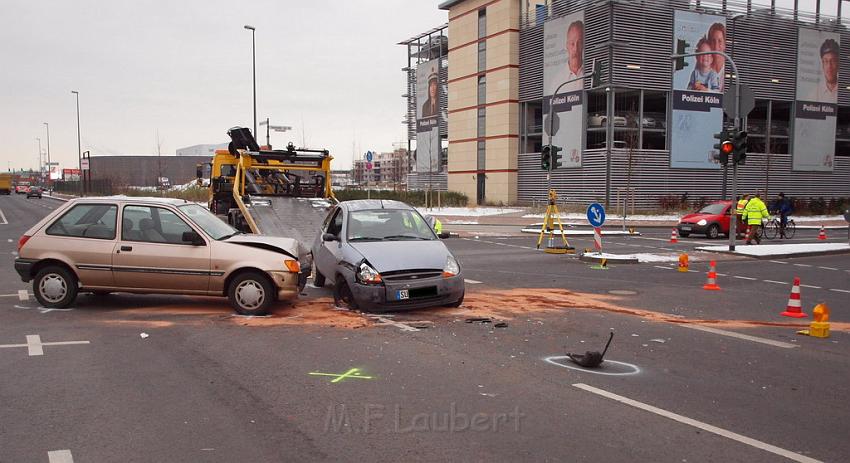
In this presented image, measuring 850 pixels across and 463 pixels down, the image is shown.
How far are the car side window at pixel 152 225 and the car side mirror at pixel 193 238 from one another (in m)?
0.16

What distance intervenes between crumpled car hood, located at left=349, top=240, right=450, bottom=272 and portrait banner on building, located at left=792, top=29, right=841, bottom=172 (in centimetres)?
4623

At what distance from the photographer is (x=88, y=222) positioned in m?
9.07

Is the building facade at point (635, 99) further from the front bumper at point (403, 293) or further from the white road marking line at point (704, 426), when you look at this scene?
the white road marking line at point (704, 426)

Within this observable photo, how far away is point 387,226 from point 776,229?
2187 cm

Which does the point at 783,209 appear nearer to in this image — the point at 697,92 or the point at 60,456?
the point at 697,92

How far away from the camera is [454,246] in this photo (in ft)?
67.5

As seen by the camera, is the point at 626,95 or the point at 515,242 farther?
the point at 626,95

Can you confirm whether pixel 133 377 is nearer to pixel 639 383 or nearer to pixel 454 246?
pixel 639 383

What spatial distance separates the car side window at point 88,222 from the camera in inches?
354

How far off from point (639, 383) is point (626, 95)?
40266 millimetres

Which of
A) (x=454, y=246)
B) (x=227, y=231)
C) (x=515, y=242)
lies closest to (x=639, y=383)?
(x=227, y=231)

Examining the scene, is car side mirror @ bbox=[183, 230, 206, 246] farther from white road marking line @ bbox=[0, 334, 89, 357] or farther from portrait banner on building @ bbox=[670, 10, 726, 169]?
portrait banner on building @ bbox=[670, 10, 726, 169]

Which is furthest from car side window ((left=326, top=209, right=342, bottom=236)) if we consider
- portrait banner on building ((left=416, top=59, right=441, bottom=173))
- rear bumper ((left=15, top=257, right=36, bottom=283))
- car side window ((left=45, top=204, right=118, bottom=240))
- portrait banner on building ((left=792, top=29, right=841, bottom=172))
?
portrait banner on building ((left=416, top=59, right=441, bottom=173))

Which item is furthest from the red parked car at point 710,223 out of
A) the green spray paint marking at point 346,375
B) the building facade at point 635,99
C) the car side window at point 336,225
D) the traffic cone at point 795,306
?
the green spray paint marking at point 346,375
